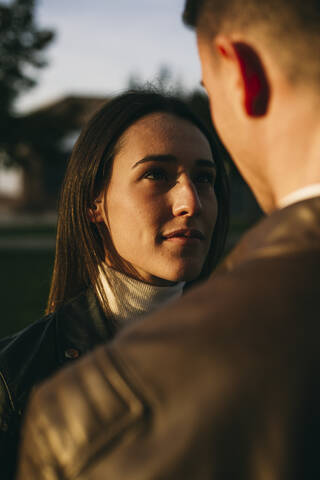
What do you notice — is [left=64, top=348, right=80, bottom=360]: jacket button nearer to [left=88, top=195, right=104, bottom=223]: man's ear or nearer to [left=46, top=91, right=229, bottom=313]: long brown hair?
[left=46, top=91, right=229, bottom=313]: long brown hair

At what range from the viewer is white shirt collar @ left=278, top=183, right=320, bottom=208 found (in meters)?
0.95

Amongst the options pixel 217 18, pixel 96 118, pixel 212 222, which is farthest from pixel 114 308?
pixel 217 18

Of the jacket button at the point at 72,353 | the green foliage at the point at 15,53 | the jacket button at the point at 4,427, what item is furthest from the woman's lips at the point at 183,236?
the green foliage at the point at 15,53

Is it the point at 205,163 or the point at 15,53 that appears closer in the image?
the point at 205,163

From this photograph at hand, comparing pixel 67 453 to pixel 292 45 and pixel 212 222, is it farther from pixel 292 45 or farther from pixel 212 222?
pixel 212 222

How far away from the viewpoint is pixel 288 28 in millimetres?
1017

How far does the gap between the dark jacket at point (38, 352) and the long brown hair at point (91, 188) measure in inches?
4.3

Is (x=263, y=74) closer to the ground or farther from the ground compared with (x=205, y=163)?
farther from the ground

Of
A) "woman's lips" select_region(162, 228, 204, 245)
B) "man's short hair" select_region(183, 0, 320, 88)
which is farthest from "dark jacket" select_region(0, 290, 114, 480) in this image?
"man's short hair" select_region(183, 0, 320, 88)

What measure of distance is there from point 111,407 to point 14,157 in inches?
882

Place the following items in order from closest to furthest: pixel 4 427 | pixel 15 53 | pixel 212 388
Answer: pixel 212 388 → pixel 4 427 → pixel 15 53

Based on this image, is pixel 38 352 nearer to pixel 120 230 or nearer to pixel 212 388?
pixel 120 230

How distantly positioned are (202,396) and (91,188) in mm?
1507

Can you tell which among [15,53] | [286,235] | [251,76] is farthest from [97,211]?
[15,53]
